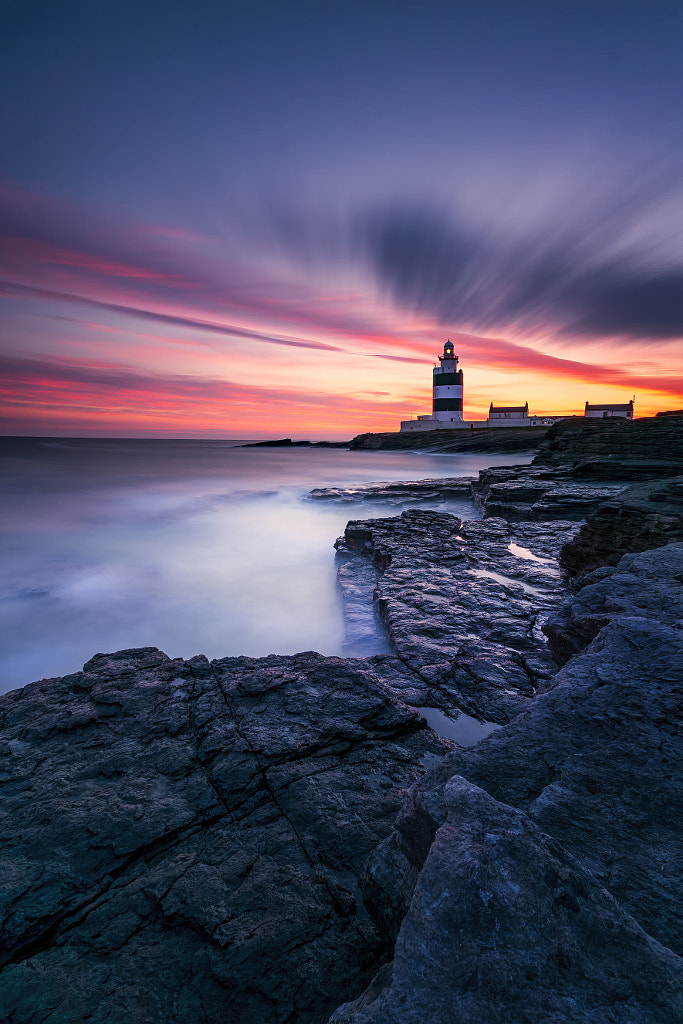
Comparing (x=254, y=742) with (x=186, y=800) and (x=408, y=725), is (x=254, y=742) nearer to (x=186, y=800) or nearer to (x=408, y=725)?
(x=186, y=800)

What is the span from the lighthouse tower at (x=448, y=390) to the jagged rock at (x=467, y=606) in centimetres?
6286

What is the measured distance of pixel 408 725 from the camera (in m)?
3.06

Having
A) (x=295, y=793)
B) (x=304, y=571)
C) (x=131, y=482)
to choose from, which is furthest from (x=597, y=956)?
(x=131, y=482)

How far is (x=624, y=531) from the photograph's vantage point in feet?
19.3

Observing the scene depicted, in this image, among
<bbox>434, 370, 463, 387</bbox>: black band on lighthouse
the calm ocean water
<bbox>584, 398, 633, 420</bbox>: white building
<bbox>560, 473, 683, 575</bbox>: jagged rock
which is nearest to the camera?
<bbox>560, 473, 683, 575</bbox>: jagged rock

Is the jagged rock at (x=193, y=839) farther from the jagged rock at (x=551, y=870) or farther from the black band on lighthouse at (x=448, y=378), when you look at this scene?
the black band on lighthouse at (x=448, y=378)

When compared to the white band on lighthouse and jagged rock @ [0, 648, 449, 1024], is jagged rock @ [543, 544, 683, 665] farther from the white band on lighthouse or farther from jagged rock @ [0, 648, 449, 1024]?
the white band on lighthouse

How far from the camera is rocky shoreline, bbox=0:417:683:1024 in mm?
1188

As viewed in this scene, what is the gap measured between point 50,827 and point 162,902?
2.44ft

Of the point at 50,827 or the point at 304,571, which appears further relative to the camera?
the point at 304,571

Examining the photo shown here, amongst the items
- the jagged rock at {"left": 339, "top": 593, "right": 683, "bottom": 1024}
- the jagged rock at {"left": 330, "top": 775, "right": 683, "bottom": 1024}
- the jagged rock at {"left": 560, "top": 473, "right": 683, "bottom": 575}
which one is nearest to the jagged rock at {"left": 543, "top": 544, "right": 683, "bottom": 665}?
the jagged rock at {"left": 339, "top": 593, "right": 683, "bottom": 1024}

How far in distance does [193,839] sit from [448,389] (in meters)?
71.8

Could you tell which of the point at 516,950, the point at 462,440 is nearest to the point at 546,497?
the point at 516,950

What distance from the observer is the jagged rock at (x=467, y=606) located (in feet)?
12.4
